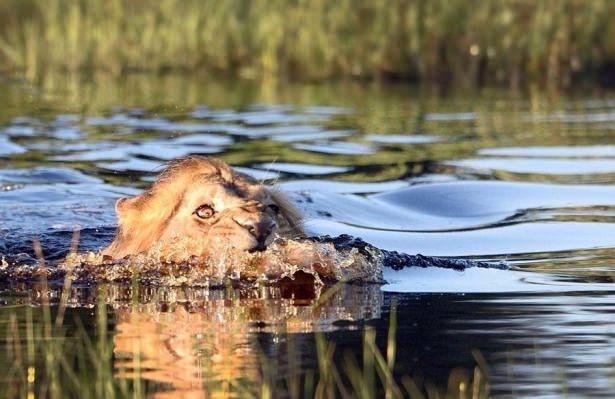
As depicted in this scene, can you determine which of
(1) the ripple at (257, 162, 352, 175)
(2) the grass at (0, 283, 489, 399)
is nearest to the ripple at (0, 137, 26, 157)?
(1) the ripple at (257, 162, 352, 175)

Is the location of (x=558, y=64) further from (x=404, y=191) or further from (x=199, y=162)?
(x=199, y=162)

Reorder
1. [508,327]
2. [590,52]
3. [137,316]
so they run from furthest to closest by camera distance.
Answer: [590,52]
[137,316]
[508,327]

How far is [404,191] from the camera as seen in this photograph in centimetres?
1109

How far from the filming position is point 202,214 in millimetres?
7305

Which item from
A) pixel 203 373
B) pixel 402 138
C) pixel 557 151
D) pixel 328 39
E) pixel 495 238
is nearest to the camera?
pixel 203 373

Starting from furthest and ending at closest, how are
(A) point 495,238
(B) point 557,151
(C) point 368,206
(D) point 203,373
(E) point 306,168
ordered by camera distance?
(B) point 557,151, (E) point 306,168, (C) point 368,206, (A) point 495,238, (D) point 203,373

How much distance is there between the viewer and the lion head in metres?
6.95

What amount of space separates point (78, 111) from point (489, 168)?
21.2ft

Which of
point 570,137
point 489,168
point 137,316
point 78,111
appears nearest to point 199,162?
point 137,316

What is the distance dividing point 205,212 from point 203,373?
237 cm

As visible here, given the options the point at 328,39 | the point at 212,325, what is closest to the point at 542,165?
the point at 212,325

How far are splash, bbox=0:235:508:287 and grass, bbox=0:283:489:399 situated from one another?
1.38m

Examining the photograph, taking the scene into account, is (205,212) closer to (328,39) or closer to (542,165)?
(542,165)

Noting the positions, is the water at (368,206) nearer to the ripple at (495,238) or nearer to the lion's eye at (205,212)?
the ripple at (495,238)
